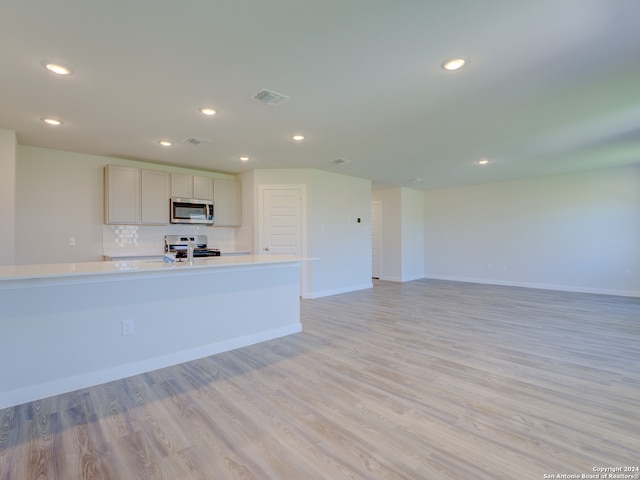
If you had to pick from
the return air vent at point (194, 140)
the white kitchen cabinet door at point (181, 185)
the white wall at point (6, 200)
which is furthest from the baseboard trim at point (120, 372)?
the white kitchen cabinet door at point (181, 185)

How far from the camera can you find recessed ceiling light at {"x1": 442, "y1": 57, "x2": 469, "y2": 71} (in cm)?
226

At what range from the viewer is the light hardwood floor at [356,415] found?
1586 mm

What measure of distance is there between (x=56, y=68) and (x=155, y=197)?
9.29ft

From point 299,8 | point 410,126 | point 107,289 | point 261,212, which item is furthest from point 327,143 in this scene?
point 107,289

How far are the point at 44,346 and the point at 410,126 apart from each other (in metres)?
3.92

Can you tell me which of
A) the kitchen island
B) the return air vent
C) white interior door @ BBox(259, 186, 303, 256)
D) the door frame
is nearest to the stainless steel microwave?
the door frame

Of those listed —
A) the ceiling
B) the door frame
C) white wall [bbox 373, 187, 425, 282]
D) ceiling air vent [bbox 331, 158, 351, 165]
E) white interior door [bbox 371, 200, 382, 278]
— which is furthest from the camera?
white interior door [bbox 371, 200, 382, 278]

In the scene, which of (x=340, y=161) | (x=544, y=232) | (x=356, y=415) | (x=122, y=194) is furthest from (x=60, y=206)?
(x=544, y=232)

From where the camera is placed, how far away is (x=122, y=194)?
475 cm

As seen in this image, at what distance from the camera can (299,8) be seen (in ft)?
5.86

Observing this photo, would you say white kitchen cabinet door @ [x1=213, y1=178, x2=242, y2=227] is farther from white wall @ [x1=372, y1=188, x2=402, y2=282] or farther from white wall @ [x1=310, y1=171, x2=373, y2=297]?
white wall @ [x1=372, y1=188, x2=402, y2=282]

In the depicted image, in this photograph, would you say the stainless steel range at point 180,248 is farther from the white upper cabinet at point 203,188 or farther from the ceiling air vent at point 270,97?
the ceiling air vent at point 270,97

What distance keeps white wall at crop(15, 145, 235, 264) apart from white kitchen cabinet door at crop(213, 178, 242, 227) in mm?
1335

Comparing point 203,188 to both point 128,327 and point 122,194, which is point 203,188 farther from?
point 128,327
